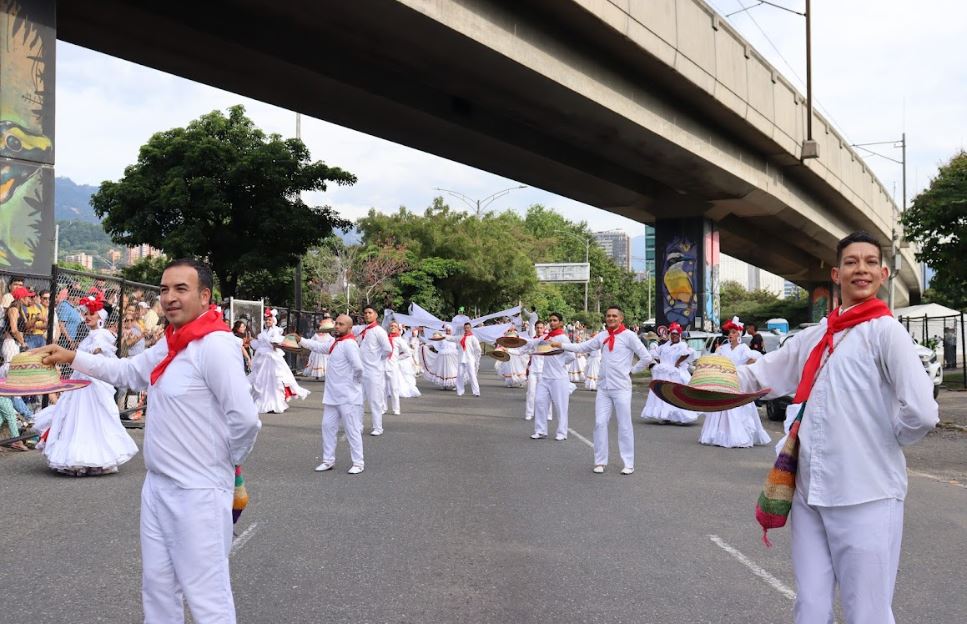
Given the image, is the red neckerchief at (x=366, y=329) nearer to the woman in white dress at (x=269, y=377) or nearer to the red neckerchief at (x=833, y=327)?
the woman in white dress at (x=269, y=377)

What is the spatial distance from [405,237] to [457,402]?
36.9m

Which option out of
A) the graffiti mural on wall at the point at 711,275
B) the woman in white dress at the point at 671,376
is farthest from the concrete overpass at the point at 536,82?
the woman in white dress at the point at 671,376

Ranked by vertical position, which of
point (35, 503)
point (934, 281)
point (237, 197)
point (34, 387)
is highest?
point (237, 197)

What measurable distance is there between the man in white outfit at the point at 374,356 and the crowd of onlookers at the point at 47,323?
309 centimetres

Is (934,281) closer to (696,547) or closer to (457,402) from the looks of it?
(457,402)

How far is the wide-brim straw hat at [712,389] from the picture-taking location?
414 cm

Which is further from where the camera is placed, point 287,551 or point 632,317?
point 632,317

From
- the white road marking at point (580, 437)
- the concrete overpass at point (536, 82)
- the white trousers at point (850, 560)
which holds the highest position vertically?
the concrete overpass at point (536, 82)

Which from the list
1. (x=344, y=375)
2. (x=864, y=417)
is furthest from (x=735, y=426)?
(x=864, y=417)

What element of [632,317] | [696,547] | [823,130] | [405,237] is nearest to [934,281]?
[823,130]

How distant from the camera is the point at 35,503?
8.16 meters

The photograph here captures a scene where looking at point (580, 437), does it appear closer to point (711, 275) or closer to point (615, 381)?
point (615, 381)

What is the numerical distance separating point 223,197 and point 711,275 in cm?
1829

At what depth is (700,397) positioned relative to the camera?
170 inches
